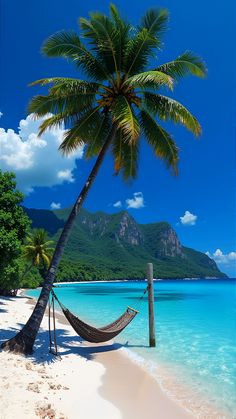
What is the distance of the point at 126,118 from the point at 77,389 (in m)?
5.39

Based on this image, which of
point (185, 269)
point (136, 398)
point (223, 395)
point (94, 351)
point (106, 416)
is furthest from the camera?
point (185, 269)

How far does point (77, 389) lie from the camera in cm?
602

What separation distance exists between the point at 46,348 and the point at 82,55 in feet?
24.1

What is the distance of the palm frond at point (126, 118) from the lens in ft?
23.8

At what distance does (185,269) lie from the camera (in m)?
173

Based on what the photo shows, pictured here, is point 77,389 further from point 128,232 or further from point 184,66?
point 128,232

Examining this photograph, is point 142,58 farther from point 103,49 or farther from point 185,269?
point 185,269

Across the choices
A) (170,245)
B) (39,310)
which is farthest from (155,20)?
(170,245)

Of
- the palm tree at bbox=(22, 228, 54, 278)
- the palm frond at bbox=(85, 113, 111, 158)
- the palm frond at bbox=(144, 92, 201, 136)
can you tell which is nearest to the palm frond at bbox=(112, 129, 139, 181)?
the palm frond at bbox=(85, 113, 111, 158)

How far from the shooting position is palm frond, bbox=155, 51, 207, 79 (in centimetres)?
850

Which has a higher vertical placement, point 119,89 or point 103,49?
point 103,49

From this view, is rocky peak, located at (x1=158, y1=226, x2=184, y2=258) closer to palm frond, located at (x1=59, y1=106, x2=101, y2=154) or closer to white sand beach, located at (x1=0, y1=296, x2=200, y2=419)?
palm frond, located at (x1=59, y1=106, x2=101, y2=154)

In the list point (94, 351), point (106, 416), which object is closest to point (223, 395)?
point (106, 416)

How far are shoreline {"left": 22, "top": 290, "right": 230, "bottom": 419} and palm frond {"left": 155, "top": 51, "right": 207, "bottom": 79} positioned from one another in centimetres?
729
